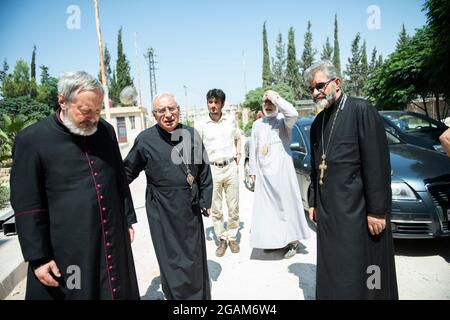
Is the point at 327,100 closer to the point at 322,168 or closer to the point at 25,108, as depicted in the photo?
the point at 322,168

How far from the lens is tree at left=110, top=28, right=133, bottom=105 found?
4506 centimetres

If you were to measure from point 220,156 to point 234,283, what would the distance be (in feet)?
5.97

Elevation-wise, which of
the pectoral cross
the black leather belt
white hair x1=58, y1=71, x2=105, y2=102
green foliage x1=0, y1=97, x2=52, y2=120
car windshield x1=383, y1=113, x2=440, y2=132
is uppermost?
green foliage x1=0, y1=97, x2=52, y2=120

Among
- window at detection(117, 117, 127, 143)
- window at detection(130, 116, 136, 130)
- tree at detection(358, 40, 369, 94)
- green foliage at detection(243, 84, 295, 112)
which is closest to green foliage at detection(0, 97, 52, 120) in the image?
window at detection(117, 117, 127, 143)

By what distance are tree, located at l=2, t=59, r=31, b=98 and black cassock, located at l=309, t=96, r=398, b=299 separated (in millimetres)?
38690

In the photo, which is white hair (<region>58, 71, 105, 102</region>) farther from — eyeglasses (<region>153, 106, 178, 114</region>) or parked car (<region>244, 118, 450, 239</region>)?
parked car (<region>244, 118, 450, 239</region>)

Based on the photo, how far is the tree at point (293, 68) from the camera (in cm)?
4262

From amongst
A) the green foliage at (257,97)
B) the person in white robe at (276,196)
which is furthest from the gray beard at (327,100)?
the green foliage at (257,97)

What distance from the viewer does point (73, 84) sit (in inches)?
79.0

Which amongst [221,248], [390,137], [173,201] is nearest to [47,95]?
[221,248]

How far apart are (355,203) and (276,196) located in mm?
1883

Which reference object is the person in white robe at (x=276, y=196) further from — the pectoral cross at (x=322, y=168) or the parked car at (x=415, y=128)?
the parked car at (x=415, y=128)

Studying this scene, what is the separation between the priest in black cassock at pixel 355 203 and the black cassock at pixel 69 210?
1.74 meters

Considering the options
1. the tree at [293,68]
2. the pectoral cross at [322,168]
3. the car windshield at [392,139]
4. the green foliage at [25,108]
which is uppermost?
the tree at [293,68]
